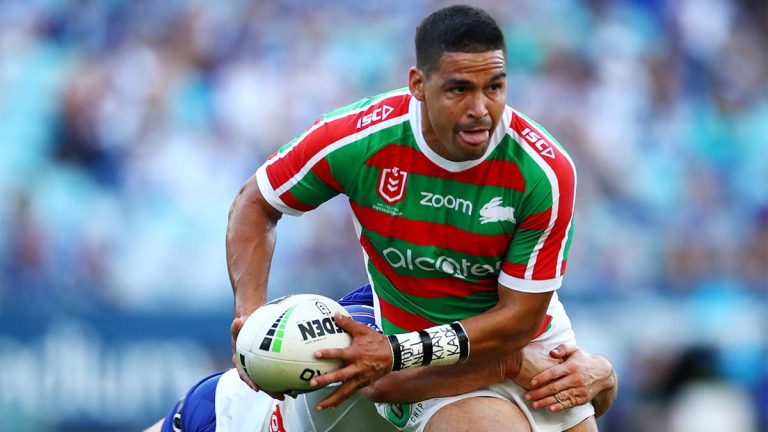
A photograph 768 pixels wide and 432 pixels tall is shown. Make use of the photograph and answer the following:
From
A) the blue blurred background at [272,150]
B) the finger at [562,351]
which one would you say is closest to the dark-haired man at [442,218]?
the finger at [562,351]

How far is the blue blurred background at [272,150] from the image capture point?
371 inches

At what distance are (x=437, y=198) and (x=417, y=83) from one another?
0.49 meters

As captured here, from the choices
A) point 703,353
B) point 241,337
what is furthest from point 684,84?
point 241,337

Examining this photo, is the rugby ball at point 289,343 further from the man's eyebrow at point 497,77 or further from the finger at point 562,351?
the finger at point 562,351

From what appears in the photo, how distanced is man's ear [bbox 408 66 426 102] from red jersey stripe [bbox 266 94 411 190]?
16 cm

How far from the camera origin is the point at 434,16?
480 centimetres

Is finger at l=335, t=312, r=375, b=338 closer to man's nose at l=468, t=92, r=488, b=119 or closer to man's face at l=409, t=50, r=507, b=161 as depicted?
man's face at l=409, t=50, r=507, b=161

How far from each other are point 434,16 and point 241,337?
148 centimetres

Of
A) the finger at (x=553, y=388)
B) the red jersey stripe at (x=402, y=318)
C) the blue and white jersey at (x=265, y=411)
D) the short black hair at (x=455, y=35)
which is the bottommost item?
the blue and white jersey at (x=265, y=411)

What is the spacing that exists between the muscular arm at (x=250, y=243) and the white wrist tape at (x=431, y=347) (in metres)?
0.74

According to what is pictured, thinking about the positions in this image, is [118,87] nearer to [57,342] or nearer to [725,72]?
[57,342]

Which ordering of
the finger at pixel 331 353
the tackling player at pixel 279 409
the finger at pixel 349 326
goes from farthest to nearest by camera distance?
the tackling player at pixel 279 409 < the finger at pixel 349 326 < the finger at pixel 331 353

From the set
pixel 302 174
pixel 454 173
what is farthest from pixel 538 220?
pixel 302 174

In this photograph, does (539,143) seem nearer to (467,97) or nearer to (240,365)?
(467,97)
